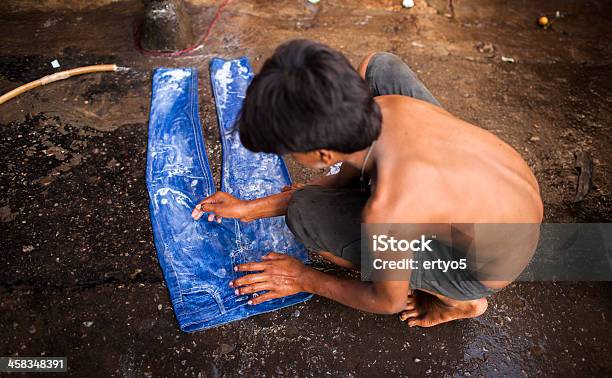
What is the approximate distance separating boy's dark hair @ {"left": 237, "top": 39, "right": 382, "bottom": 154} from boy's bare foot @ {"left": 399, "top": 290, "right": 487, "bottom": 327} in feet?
3.03

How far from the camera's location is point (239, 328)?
1.87 m

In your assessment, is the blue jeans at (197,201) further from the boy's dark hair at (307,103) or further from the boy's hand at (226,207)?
the boy's dark hair at (307,103)

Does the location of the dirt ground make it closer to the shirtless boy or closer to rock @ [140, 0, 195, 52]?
rock @ [140, 0, 195, 52]

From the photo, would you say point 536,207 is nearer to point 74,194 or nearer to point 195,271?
point 195,271

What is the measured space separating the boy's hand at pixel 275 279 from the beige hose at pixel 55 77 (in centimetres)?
178

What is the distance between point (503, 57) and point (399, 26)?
2.54 ft

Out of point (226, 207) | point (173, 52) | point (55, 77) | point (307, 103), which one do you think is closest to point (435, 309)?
point (226, 207)

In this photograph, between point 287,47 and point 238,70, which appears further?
point 238,70

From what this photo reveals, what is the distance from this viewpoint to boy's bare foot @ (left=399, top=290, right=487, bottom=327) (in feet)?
5.97

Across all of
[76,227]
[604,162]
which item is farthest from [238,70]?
[604,162]

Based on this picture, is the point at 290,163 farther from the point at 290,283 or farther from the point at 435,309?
the point at 435,309

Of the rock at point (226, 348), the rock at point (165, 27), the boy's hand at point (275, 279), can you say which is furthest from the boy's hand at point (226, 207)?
the rock at point (165, 27)

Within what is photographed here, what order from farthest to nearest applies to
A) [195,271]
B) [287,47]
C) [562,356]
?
[195,271], [562,356], [287,47]

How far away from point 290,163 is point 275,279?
796 millimetres
